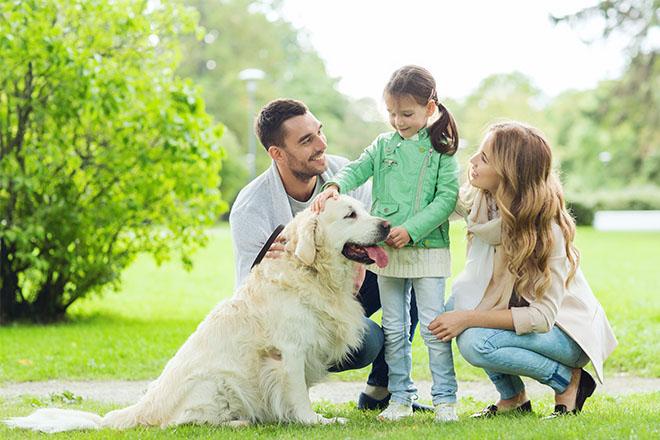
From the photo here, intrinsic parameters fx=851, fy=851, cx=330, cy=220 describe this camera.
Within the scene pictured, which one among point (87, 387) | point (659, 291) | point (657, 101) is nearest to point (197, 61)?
point (657, 101)

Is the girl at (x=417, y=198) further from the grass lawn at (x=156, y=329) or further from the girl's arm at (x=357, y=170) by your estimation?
the grass lawn at (x=156, y=329)

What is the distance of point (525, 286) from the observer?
16.0 feet

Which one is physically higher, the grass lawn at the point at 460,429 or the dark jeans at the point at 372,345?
the dark jeans at the point at 372,345

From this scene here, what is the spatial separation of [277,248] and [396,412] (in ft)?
3.99

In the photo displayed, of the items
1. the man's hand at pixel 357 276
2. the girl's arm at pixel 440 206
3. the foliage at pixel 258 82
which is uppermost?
the foliage at pixel 258 82

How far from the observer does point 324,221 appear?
15.9 ft

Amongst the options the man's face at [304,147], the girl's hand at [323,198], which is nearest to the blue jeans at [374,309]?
the man's face at [304,147]

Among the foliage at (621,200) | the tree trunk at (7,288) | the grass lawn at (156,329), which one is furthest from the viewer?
the foliage at (621,200)

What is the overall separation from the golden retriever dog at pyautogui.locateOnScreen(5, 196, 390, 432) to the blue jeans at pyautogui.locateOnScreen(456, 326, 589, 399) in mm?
705

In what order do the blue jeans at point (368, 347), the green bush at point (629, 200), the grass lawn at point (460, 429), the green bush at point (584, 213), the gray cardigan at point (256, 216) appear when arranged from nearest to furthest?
1. the grass lawn at point (460, 429)
2. the blue jeans at point (368, 347)
3. the gray cardigan at point (256, 216)
4. the green bush at point (584, 213)
5. the green bush at point (629, 200)

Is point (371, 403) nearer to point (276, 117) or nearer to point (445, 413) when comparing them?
point (445, 413)

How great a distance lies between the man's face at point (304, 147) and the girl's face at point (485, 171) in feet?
3.84

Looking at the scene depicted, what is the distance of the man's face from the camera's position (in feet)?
18.9

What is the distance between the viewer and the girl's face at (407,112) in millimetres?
4914
